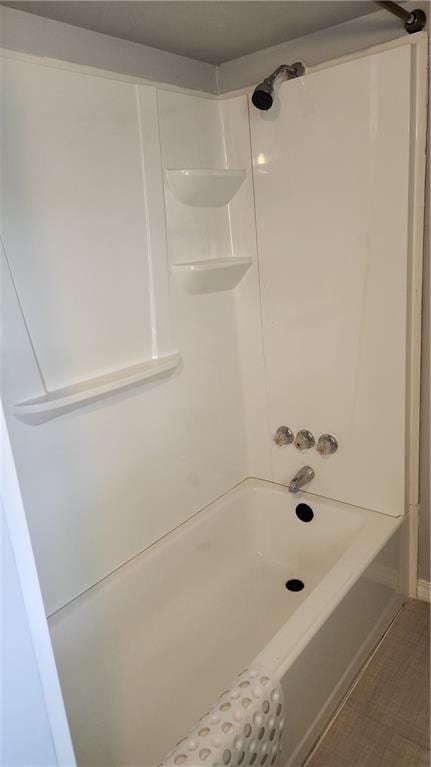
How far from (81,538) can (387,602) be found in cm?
114

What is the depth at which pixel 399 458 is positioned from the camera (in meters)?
1.96

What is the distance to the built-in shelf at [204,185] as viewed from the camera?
1.87 metres

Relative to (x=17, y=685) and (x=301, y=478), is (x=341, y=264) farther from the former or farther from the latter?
(x=17, y=685)

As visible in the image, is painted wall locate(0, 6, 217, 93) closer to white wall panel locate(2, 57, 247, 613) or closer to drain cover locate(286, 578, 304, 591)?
white wall panel locate(2, 57, 247, 613)

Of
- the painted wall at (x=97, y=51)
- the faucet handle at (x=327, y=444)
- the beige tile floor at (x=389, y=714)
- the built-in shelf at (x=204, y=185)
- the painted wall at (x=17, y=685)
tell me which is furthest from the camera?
the faucet handle at (x=327, y=444)

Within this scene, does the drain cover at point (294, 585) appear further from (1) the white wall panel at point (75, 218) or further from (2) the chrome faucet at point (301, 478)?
(1) the white wall panel at point (75, 218)

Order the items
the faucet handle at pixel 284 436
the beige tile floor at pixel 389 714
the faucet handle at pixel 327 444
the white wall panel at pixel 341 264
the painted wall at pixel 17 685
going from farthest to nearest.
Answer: the faucet handle at pixel 284 436 < the faucet handle at pixel 327 444 < the white wall panel at pixel 341 264 < the beige tile floor at pixel 389 714 < the painted wall at pixel 17 685

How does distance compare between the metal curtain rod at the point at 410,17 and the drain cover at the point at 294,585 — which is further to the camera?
the drain cover at the point at 294,585

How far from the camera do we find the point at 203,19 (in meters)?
1.60

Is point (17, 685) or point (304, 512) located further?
point (304, 512)

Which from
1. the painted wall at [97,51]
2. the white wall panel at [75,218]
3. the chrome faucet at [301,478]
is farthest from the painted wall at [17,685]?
the chrome faucet at [301,478]

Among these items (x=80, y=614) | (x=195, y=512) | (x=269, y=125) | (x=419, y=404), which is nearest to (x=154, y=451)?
(x=195, y=512)

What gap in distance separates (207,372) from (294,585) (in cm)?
93

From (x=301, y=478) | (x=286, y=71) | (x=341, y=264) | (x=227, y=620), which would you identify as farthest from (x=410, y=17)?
(x=227, y=620)
